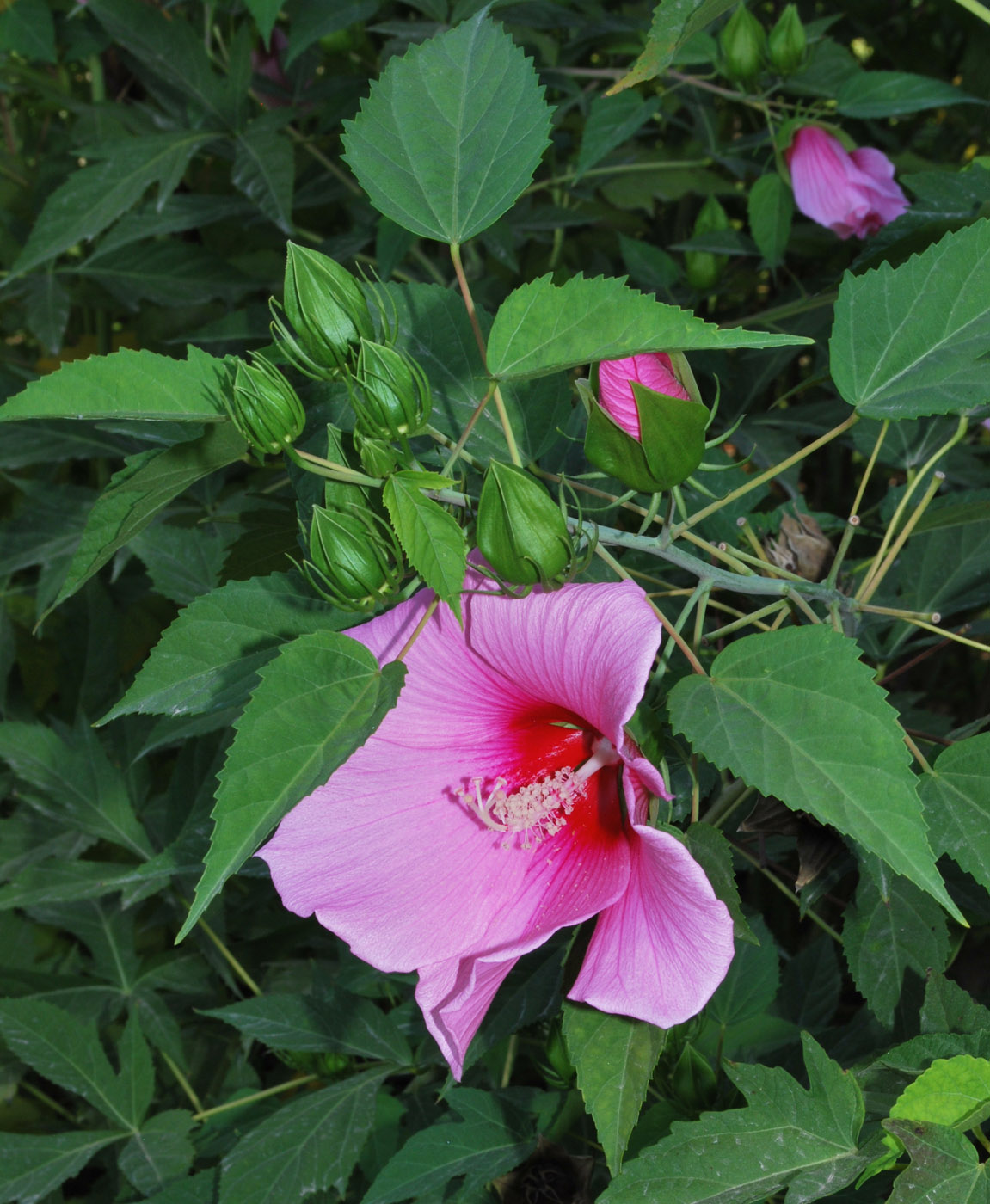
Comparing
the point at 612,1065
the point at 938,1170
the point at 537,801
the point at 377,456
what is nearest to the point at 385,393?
the point at 377,456

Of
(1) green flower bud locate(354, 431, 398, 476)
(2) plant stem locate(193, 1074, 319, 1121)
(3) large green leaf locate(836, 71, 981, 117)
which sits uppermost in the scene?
(1) green flower bud locate(354, 431, 398, 476)

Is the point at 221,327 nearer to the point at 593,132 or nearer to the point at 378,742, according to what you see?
the point at 593,132

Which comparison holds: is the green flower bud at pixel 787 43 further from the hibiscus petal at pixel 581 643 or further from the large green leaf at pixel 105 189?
the hibiscus petal at pixel 581 643

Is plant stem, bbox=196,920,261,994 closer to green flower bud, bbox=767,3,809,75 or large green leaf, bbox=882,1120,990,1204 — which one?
large green leaf, bbox=882,1120,990,1204

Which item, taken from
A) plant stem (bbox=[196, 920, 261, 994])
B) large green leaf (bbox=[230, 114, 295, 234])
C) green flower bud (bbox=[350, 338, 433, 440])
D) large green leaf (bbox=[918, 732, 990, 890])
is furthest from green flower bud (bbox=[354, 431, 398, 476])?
large green leaf (bbox=[230, 114, 295, 234])

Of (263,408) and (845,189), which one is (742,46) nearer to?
(845,189)

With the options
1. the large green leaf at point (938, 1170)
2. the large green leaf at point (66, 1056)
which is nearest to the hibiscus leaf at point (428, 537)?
the large green leaf at point (938, 1170)

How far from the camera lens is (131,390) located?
56cm

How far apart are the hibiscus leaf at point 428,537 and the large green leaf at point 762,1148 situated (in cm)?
33

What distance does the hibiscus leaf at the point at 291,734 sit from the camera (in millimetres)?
468

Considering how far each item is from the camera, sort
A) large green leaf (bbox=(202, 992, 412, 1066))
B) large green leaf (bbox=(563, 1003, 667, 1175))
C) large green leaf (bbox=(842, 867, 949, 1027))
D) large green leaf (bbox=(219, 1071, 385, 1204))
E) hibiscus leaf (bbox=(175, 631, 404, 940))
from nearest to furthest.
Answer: hibiscus leaf (bbox=(175, 631, 404, 940)), large green leaf (bbox=(563, 1003, 667, 1175)), large green leaf (bbox=(842, 867, 949, 1027)), large green leaf (bbox=(219, 1071, 385, 1204)), large green leaf (bbox=(202, 992, 412, 1066))

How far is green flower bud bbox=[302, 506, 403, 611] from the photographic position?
21.0 inches

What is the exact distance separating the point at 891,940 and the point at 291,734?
0.46m

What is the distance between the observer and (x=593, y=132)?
3.98ft
